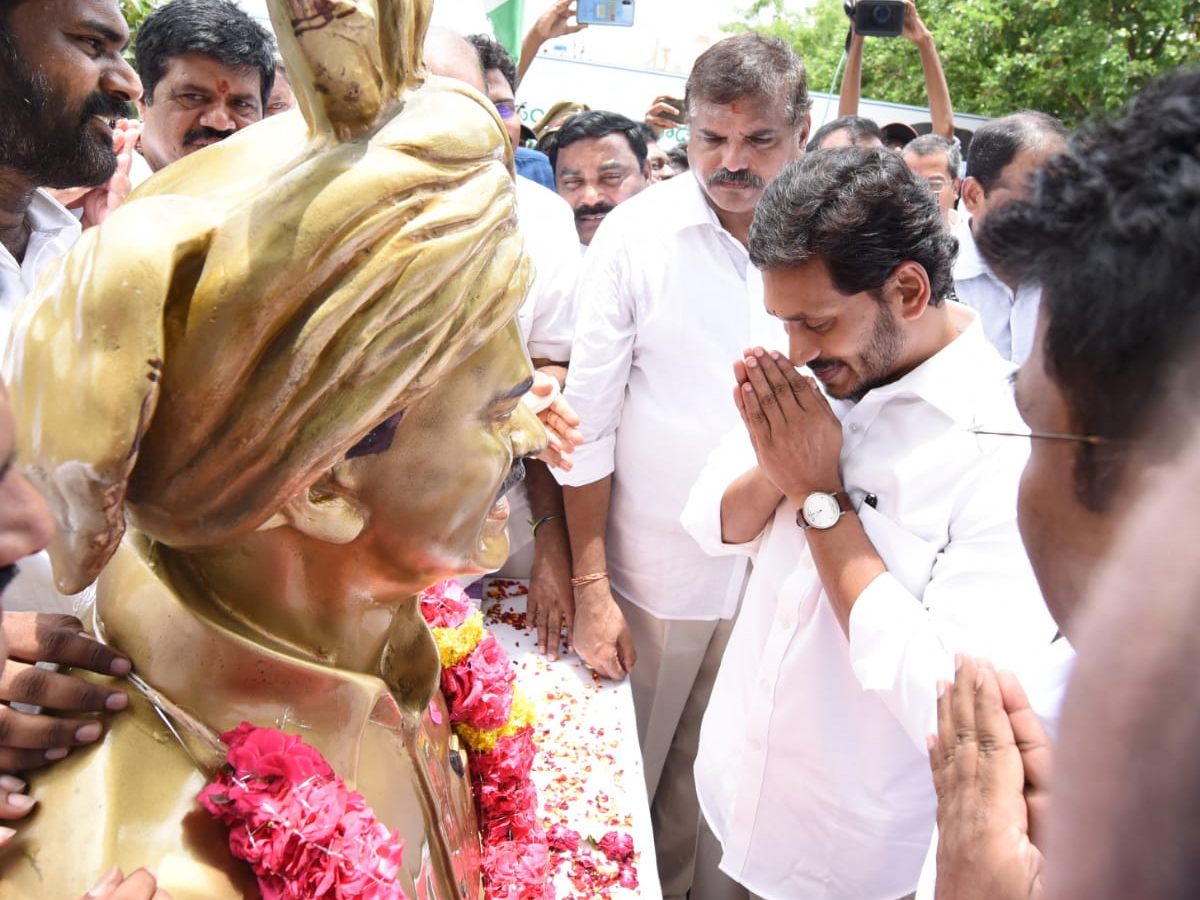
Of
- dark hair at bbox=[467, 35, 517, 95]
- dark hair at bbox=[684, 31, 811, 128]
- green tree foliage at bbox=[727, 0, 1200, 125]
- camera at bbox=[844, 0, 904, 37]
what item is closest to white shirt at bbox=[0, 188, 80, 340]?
dark hair at bbox=[684, 31, 811, 128]

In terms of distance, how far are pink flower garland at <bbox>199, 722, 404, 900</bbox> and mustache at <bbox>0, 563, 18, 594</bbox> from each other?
475 millimetres

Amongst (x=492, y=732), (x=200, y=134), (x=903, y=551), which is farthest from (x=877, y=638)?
(x=200, y=134)

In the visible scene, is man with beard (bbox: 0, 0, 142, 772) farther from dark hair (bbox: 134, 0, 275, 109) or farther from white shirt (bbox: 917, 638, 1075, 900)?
white shirt (bbox: 917, 638, 1075, 900)

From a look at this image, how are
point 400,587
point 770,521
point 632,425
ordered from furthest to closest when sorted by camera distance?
point 632,425 < point 770,521 < point 400,587

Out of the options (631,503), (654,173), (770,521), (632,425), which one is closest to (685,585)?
(631,503)

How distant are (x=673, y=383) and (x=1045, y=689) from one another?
1.88 metres

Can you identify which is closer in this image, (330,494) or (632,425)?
(330,494)

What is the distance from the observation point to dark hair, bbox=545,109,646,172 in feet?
17.5

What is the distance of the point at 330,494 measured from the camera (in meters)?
1.27

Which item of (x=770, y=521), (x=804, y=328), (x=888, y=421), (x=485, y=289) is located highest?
(x=485, y=289)

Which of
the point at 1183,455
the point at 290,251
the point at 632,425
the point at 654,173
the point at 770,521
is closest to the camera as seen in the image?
the point at 1183,455

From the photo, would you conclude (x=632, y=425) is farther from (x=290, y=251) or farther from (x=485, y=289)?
(x=290, y=251)

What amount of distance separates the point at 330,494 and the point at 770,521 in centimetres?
162

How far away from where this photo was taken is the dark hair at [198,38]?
308 cm
